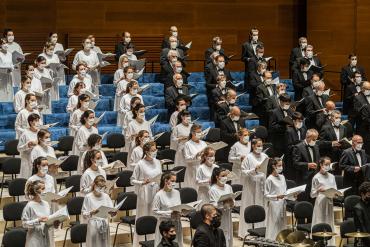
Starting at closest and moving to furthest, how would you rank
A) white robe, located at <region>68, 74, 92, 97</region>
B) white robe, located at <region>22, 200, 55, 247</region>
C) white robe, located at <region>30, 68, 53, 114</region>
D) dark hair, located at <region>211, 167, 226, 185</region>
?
1. white robe, located at <region>22, 200, 55, 247</region>
2. dark hair, located at <region>211, 167, 226, 185</region>
3. white robe, located at <region>30, 68, 53, 114</region>
4. white robe, located at <region>68, 74, 92, 97</region>

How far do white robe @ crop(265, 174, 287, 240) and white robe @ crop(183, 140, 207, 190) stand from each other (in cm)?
130

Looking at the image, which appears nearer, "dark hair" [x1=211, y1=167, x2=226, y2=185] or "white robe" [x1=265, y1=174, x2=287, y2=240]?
"dark hair" [x1=211, y1=167, x2=226, y2=185]

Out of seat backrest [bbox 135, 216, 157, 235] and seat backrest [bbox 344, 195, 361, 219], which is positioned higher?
seat backrest [bbox 344, 195, 361, 219]

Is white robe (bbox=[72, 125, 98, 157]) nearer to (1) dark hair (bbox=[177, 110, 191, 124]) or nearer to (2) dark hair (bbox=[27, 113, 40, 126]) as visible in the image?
(2) dark hair (bbox=[27, 113, 40, 126])

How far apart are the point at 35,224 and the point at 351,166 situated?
494cm

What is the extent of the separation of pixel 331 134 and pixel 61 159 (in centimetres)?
434

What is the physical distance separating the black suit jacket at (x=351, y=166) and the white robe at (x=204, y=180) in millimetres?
2047

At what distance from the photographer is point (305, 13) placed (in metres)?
22.1

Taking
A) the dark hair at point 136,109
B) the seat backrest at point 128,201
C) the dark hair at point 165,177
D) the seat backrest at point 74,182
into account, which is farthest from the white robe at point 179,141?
the dark hair at point 165,177

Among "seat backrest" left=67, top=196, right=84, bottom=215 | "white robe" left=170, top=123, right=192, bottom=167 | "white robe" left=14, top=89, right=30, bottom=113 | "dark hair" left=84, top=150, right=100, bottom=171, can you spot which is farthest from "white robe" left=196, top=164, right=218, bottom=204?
"white robe" left=14, top=89, right=30, bottom=113

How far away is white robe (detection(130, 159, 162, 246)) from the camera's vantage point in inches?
521

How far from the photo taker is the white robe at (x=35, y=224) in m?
11.7

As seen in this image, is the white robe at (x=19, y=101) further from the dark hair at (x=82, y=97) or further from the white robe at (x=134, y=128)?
the white robe at (x=134, y=128)

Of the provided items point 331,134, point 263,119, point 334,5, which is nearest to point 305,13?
point 334,5
